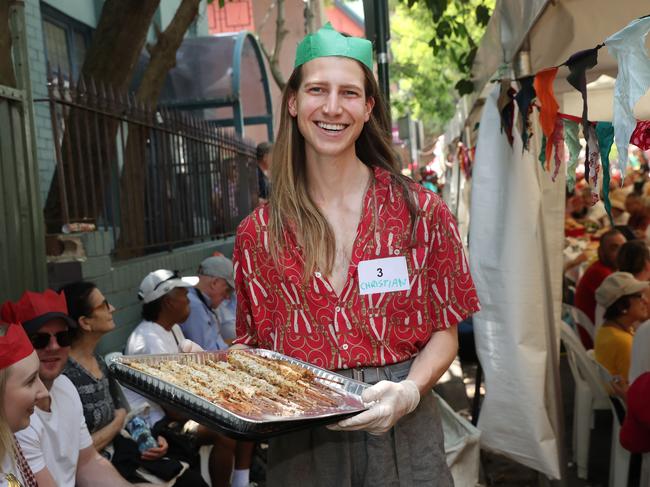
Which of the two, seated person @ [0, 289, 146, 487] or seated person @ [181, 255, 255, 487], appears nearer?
seated person @ [0, 289, 146, 487]

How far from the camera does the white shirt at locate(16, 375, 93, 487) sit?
3.37 metres

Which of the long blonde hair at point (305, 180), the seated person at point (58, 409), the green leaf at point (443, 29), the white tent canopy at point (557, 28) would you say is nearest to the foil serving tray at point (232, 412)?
the long blonde hair at point (305, 180)

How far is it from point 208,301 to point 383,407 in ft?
A: 15.0

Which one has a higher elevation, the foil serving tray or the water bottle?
the foil serving tray

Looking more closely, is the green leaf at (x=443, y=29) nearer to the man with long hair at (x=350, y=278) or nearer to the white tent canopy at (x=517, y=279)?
the white tent canopy at (x=517, y=279)

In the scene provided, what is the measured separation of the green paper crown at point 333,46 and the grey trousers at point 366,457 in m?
0.95

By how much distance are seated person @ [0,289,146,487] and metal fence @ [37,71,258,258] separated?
1.90 metres

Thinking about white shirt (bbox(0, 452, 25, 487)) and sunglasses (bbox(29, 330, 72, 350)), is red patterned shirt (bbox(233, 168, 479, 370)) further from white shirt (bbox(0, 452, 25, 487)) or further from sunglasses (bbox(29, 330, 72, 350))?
sunglasses (bbox(29, 330, 72, 350))

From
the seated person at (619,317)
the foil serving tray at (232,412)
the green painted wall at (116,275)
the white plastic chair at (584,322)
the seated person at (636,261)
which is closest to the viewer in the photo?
the foil serving tray at (232,412)

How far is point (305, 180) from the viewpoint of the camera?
2.54 m

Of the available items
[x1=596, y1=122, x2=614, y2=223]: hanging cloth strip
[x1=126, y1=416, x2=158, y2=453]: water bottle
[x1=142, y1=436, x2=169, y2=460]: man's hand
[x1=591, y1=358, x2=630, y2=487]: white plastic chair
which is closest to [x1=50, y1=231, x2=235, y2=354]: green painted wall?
[x1=126, y1=416, x2=158, y2=453]: water bottle

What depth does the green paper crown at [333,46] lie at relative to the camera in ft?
7.90

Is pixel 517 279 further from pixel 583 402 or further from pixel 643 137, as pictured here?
pixel 583 402

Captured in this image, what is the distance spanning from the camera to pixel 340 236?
2.40 meters
